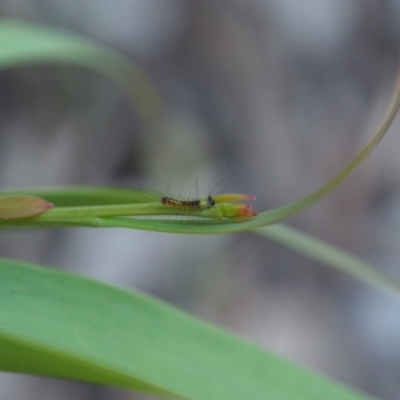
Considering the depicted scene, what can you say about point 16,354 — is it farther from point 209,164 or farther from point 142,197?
point 209,164

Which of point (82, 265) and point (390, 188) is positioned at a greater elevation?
point (390, 188)

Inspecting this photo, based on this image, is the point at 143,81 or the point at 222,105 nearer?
the point at 143,81

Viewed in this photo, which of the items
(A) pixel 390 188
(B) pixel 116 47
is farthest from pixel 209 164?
(A) pixel 390 188

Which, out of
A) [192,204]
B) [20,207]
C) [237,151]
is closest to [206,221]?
[192,204]

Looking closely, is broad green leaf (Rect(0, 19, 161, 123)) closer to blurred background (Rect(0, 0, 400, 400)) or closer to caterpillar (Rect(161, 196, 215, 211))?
caterpillar (Rect(161, 196, 215, 211))

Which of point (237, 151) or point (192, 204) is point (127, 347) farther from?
point (237, 151)

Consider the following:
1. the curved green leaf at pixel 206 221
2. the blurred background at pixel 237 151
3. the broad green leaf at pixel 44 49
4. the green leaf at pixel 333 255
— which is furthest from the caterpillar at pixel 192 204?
the blurred background at pixel 237 151
